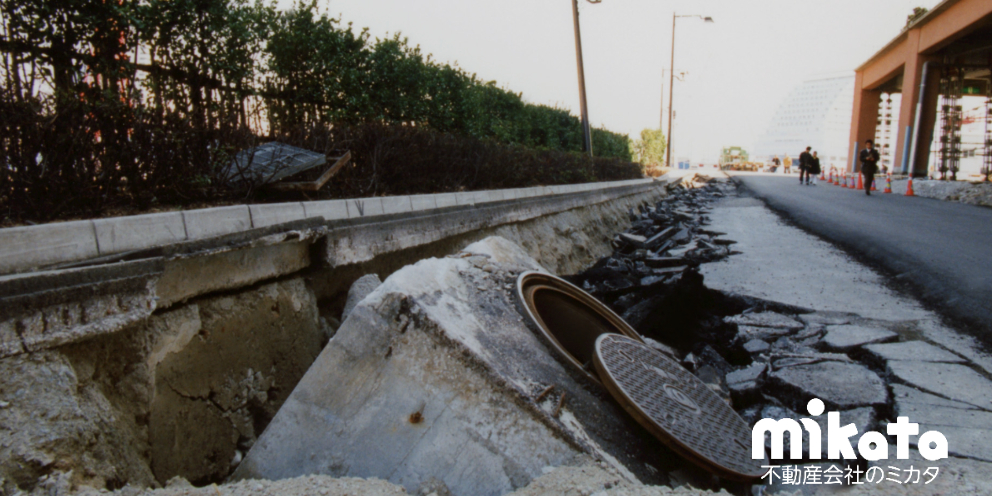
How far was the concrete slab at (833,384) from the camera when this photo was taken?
2.96m

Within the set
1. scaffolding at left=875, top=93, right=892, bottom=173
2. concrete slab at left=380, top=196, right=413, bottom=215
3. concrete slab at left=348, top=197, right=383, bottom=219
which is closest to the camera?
concrete slab at left=348, top=197, right=383, bottom=219

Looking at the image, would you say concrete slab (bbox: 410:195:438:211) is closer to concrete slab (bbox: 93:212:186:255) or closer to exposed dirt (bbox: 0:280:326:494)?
exposed dirt (bbox: 0:280:326:494)

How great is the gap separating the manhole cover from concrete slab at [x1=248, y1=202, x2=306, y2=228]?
228cm

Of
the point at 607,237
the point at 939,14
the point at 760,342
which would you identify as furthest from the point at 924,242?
the point at 939,14

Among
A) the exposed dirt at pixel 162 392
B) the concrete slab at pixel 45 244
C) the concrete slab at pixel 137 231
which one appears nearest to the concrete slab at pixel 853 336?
the exposed dirt at pixel 162 392

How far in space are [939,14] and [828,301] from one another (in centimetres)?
2078

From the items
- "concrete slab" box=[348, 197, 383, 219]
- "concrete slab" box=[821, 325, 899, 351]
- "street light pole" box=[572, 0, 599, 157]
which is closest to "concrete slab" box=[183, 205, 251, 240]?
"concrete slab" box=[348, 197, 383, 219]

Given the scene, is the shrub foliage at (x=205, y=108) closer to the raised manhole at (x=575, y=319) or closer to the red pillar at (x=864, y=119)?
the raised manhole at (x=575, y=319)

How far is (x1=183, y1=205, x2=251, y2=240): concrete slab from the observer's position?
3135mm

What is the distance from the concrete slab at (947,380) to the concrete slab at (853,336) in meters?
0.37

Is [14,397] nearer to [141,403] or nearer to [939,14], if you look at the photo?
[141,403]

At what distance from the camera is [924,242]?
6.84m

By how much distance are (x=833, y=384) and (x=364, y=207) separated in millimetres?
3604

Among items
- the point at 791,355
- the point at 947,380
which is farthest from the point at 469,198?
the point at 947,380
